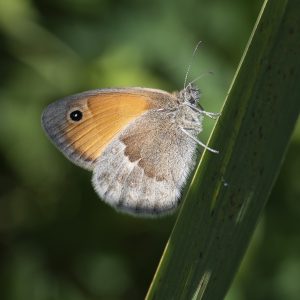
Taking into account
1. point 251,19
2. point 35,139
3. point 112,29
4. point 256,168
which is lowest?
point 35,139

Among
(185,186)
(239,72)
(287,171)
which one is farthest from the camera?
(287,171)

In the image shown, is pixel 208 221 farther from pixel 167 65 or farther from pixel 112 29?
pixel 112 29

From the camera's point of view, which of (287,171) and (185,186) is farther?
(287,171)

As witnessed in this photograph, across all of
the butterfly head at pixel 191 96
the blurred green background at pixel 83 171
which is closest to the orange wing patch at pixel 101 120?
the butterfly head at pixel 191 96

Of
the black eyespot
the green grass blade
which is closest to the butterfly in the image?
the black eyespot

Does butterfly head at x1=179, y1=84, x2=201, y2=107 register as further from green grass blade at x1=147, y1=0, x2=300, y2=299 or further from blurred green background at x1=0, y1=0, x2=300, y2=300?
green grass blade at x1=147, y1=0, x2=300, y2=299

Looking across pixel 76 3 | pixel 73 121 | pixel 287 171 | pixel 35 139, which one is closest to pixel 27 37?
pixel 76 3

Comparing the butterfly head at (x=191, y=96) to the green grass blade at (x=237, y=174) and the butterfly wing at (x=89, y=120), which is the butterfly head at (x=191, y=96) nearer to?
the butterfly wing at (x=89, y=120)
